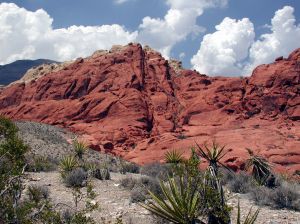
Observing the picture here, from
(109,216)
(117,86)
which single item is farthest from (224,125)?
(109,216)

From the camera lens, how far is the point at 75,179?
16.9m

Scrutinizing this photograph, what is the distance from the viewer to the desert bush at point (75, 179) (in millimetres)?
16758

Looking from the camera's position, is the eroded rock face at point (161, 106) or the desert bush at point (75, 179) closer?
the desert bush at point (75, 179)

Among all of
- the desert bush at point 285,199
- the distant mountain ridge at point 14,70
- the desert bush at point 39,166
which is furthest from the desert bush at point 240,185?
the distant mountain ridge at point 14,70

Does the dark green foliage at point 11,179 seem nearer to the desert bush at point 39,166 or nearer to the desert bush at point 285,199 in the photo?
the desert bush at point 285,199

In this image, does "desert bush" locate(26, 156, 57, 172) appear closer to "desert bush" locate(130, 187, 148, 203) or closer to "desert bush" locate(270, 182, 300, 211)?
"desert bush" locate(130, 187, 148, 203)

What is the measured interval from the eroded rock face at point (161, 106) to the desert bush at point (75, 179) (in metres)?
16.3

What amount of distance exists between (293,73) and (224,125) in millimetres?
9992

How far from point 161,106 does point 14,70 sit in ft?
434

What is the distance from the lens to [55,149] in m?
34.0

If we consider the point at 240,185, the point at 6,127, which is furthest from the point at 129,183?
the point at 6,127

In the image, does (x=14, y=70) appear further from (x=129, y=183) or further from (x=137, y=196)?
(x=137, y=196)

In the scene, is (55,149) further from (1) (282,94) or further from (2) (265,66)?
(2) (265,66)

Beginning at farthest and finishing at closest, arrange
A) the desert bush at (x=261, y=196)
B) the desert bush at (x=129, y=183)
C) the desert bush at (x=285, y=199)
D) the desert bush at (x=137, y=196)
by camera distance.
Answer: the desert bush at (x=129, y=183) → the desert bush at (x=261, y=196) → the desert bush at (x=285, y=199) → the desert bush at (x=137, y=196)
